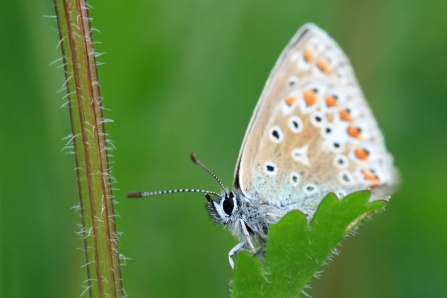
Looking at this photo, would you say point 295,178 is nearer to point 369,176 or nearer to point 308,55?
point 369,176

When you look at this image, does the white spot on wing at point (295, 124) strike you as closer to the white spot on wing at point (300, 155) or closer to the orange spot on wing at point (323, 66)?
the white spot on wing at point (300, 155)

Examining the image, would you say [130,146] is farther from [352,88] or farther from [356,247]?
[356,247]

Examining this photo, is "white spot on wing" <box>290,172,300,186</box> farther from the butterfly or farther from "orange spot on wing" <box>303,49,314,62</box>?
"orange spot on wing" <box>303,49,314,62</box>

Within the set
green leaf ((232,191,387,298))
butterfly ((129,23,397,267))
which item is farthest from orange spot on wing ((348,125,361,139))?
green leaf ((232,191,387,298))

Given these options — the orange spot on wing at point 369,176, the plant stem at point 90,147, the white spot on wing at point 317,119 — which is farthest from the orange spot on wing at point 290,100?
the plant stem at point 90,147

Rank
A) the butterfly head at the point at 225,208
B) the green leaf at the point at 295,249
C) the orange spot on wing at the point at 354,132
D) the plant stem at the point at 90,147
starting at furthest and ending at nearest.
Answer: the orange spot on wing at the point at 354,132 → the butterfly head at the point at 225,208 → the green leaf at the point at 295,249 → the plant stem at the point at 90,147

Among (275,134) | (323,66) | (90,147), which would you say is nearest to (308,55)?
(323,66)

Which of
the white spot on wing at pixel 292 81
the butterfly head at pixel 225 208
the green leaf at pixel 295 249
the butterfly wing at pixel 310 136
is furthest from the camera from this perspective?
the white spot on wing at pixel 292 81

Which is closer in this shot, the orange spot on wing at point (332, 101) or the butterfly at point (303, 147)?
the butterfly at point (303, 147)
